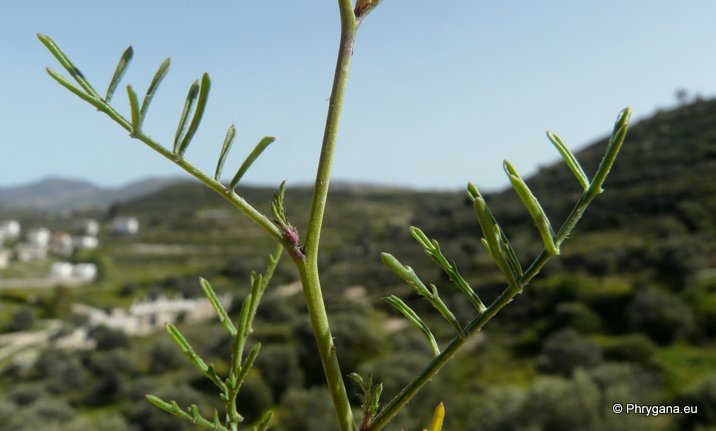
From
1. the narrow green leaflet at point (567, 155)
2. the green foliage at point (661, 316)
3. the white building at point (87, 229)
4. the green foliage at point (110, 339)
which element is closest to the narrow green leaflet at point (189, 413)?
the narrow green leaflet at point (567, 155)

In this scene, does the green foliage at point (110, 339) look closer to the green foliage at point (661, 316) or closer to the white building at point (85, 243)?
the green foliage at point (661, 316)

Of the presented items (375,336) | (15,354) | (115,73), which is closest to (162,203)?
(15,354)

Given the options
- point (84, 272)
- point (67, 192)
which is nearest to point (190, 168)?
point (84, 272)

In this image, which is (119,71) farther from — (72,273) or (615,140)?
(72,273)

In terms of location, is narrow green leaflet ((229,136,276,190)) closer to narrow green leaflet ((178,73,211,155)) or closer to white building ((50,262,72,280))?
narrow green leaflet ((178,73,211,155))

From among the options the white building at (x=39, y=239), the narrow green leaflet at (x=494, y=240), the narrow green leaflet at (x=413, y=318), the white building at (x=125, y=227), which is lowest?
the white building at (x=39, y=239)
